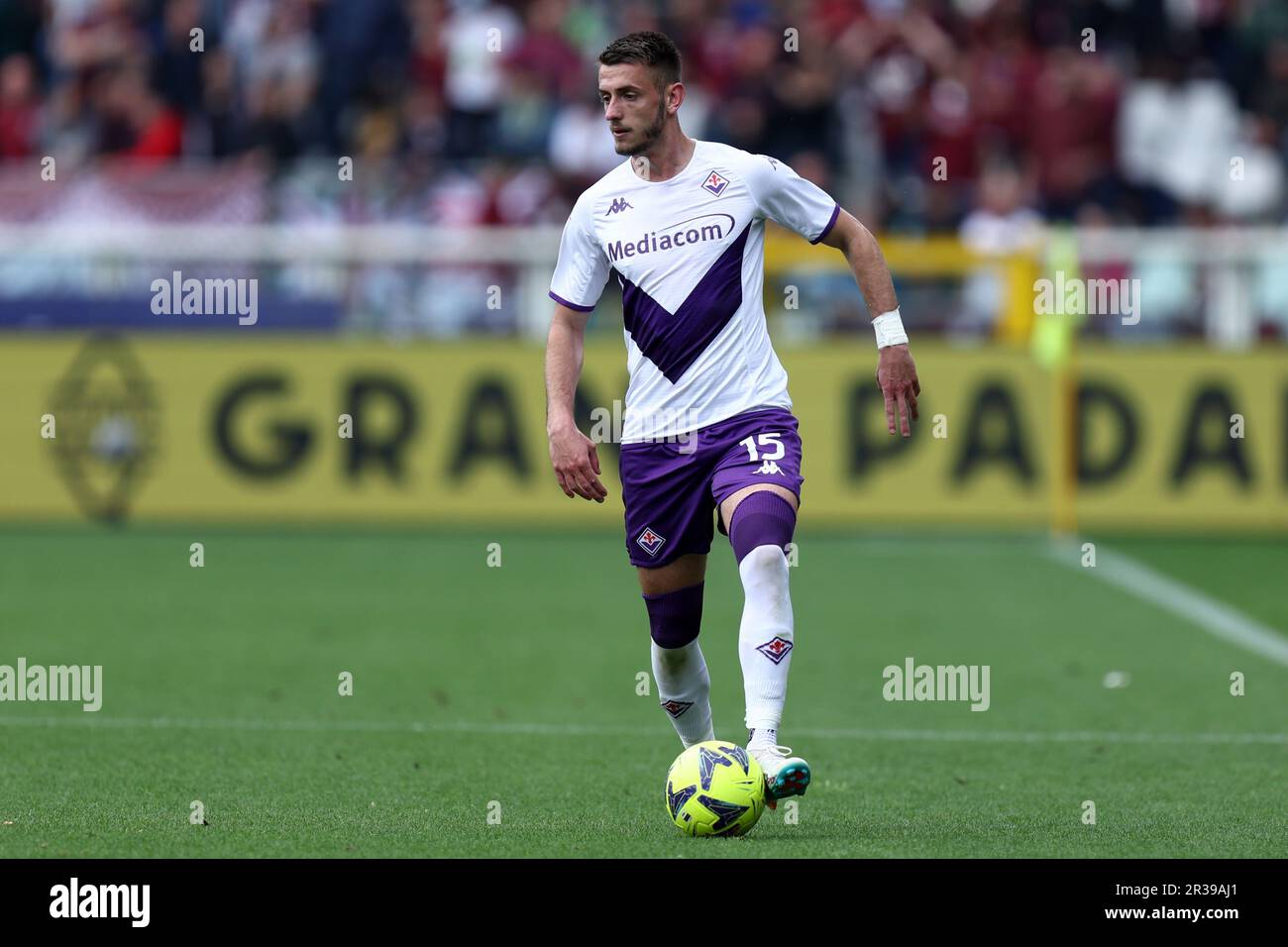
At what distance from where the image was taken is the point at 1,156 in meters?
19.5

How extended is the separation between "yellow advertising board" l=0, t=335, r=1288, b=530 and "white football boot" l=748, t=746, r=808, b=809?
1022 cm

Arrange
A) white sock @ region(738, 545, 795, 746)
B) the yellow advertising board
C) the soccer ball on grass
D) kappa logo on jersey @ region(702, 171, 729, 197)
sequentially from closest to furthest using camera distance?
1. the soccer ball on grass
2. white sock @ region(738, 545, 795, 746)
3. kappa logo on jersey @ region(702, 171, 729, 197)
4. the yellow advertising board

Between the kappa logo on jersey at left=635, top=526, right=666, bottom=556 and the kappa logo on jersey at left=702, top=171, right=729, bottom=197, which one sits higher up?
the kappa logo on jersey at left=702, top=171, right=729, bottom=197

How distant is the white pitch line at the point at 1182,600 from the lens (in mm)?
11562

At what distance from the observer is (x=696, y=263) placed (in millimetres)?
6895

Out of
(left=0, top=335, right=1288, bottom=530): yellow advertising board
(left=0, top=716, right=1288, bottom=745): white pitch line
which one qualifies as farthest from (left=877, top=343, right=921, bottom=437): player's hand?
(left=0, top=335, right=1288, bottom=530): yellow advertising board

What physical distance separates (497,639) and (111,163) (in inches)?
344

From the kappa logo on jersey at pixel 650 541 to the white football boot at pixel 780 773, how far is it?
781 millimetres

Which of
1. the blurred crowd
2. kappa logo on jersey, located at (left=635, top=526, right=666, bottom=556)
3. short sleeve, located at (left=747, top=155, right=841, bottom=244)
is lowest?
kappa logo on jersey, located at (left=635, top=526, right=666, bottom=556)

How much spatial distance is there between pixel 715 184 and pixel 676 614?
1304 mm

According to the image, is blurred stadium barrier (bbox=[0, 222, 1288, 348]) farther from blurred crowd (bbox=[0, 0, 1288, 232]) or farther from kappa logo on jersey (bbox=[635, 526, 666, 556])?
kappa logo on jersey (bbox=[635, 526, 666, 556])

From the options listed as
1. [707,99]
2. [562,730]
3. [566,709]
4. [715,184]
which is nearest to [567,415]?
[715,184]

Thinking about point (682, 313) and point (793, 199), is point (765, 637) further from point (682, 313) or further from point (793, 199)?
point (793, 199)

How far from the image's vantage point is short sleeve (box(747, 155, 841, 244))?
693cm
